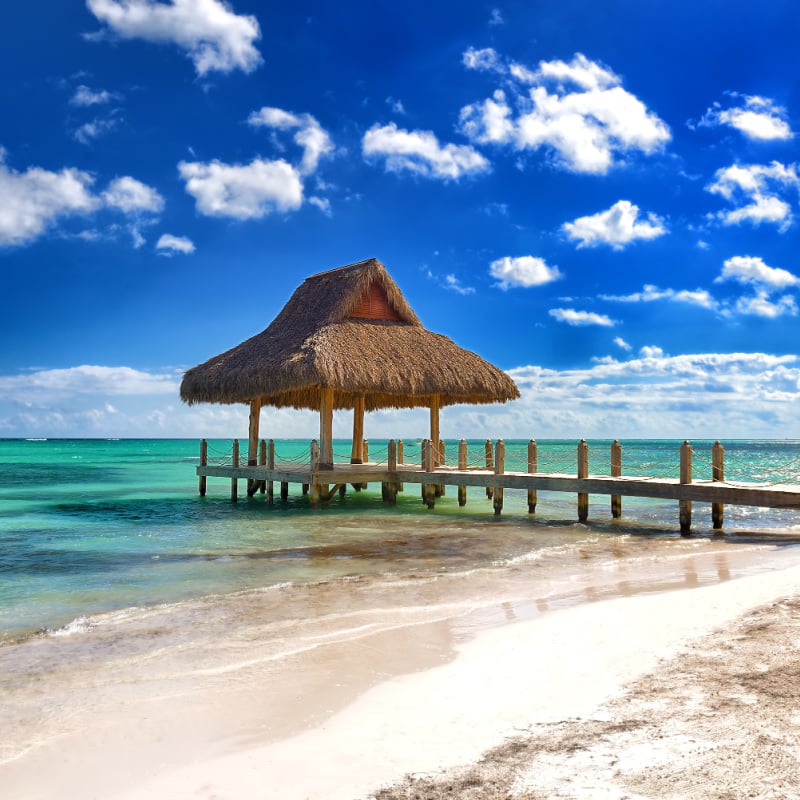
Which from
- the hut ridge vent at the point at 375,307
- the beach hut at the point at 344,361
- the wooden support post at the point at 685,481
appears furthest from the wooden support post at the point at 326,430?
the wooden support post at the point at 685,481

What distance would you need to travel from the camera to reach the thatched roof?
55.2ft

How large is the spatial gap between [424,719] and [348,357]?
43.5ft

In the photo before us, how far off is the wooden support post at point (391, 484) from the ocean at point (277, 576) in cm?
56

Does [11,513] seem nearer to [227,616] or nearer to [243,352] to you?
[243,352]

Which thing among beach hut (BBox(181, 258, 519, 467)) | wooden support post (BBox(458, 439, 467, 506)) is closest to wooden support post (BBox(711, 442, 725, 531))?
wooden support post (BBox(458, 439, 467, 506))

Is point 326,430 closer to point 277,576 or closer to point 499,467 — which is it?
point 499,467

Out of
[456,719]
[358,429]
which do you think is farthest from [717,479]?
[456,719]

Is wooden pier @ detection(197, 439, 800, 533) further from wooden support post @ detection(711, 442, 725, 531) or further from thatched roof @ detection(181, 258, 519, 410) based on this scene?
thatched roof @ detection(181, 258, 519, 410)

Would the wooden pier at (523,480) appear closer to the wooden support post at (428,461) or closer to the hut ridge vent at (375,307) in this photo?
the wooden support post at (428,461)

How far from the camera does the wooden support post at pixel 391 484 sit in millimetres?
17984

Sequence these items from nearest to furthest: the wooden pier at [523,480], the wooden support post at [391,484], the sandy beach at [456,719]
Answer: the sandy beach at [456,719]
the wooden pier at [523,480]
the wooden support post at [391,484]

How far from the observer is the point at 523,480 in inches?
626

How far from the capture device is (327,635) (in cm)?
620

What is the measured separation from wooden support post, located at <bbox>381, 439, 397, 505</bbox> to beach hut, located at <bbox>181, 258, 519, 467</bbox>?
56.1 inches
